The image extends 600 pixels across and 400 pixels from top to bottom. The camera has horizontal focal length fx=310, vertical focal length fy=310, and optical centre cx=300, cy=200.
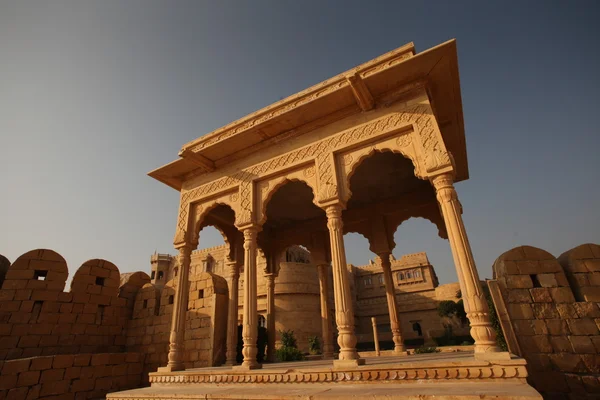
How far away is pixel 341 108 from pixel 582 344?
21.7ft

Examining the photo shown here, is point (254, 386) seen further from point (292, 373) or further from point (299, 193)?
point (299, 193)

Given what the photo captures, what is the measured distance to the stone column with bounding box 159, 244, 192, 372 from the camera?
7.49 meters

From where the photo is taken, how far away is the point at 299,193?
9.77 metres

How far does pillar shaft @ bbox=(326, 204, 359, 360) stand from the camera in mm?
5457

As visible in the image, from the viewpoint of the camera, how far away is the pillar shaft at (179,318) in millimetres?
7504

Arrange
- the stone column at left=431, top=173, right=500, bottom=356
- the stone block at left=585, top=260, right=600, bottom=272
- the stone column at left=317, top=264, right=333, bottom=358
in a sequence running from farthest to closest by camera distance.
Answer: the stone column at left=317, top=264, right=333, bottom=358 < the stone block at left=585, top=260, right=600, bottom=272 < the stone column at left=431, top=173, right=500, bottom=356

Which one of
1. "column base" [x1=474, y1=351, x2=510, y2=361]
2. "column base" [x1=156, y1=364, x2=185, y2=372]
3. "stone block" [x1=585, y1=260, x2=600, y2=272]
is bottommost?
"column base" [x1=156, y1=364, x2=185, y2=372]

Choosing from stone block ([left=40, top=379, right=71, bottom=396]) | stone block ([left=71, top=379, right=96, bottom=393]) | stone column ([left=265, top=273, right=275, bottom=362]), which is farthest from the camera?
stone column ([left=265, top=273, right=275, bottom=362])

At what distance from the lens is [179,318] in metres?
7.96

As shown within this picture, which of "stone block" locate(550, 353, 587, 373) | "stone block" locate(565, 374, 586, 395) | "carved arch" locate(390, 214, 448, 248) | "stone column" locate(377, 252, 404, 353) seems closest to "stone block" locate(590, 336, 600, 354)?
"stone block" locate(550, 353, 587, 373)

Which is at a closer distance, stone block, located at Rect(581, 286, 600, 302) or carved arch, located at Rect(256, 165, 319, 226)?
stone block, located at Rect(581, 286, 600, 302)

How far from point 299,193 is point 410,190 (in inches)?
140

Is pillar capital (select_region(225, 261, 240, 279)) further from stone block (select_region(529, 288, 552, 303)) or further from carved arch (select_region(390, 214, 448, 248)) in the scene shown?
stone block (select_region(529, 288, 552, 303))

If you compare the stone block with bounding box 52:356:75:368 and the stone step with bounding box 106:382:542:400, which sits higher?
the stone block with bounding box 52:356:75:368
